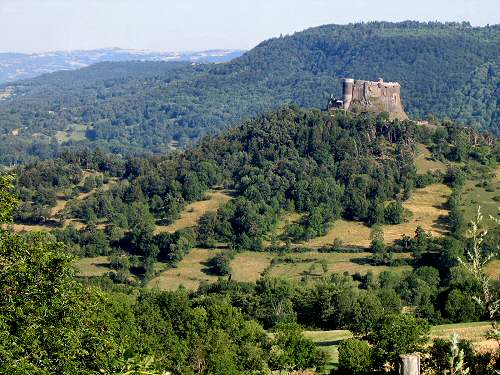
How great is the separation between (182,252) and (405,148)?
39.9m

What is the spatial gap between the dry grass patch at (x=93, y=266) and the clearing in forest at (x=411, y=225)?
26.3 meters

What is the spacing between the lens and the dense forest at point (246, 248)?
42.8ft

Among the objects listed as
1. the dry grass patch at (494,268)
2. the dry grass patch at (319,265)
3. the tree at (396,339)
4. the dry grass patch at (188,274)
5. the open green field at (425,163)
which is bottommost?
the dry grass patch at (188,274)

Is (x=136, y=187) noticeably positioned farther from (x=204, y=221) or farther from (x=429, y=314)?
(x=429, y=314)

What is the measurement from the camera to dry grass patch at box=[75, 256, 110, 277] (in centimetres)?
7636

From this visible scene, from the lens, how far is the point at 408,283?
63.5 metres

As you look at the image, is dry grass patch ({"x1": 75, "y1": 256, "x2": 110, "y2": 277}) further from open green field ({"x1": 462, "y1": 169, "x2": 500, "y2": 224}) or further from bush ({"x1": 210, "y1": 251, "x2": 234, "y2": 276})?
open green field ({"x1": 462, "y1": 169, "x2": 500, "y2": 224})

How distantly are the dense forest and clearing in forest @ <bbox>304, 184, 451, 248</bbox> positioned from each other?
1223 mm

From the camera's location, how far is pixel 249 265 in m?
78.6

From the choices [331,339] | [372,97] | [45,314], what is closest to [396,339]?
[331,339]

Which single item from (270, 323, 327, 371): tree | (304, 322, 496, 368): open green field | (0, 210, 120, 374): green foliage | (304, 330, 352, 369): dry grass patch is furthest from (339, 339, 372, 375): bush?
(0, 210, 120, 374): green foliage

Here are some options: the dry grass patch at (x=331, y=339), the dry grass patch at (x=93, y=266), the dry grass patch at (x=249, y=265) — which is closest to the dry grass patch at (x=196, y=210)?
the dry grass patch at (x=93, y=266)

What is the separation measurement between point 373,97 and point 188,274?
52426mm

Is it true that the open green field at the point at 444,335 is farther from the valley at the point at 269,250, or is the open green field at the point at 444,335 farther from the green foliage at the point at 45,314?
the green foliage at the point at 45,314
